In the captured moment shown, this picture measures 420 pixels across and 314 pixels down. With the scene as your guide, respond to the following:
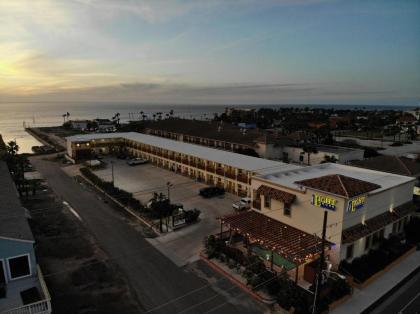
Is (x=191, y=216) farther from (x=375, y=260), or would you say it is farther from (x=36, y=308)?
(x=375, y=260)

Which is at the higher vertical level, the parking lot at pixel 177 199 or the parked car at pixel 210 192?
the parked car at pixel 210 192

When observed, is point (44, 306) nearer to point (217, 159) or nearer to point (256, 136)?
point (217, 159)

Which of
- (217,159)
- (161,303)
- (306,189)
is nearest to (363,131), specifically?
(217,159)

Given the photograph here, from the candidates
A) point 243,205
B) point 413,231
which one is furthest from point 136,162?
point 413,231

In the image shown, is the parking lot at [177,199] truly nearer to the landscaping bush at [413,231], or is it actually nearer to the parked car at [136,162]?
the parked car at [136,162]

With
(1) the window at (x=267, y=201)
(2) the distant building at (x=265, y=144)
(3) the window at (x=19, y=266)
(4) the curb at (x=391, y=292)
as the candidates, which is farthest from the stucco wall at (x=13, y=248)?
(2) the distant building at (x=265, y=144)

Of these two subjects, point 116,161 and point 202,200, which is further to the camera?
point 116,161
